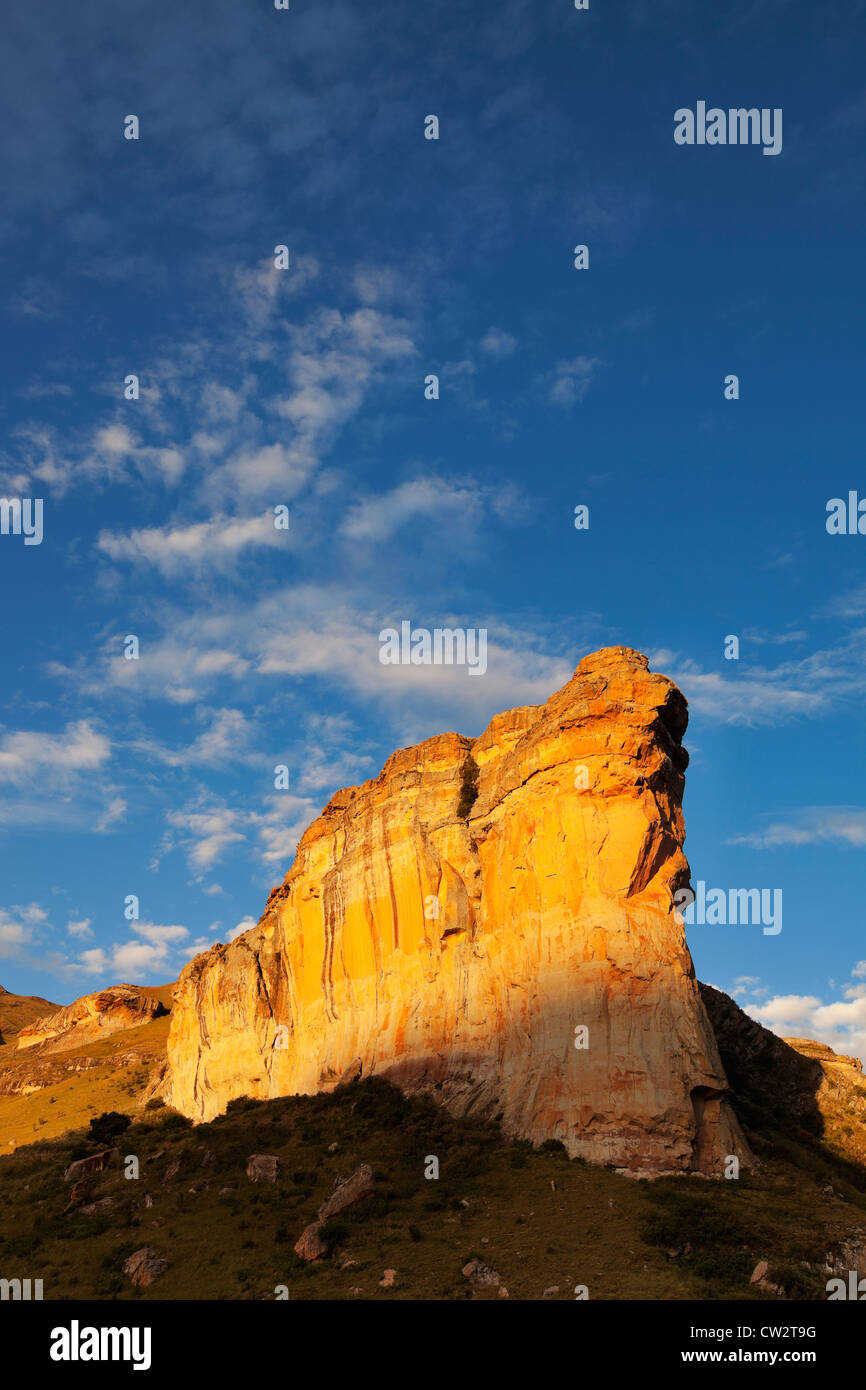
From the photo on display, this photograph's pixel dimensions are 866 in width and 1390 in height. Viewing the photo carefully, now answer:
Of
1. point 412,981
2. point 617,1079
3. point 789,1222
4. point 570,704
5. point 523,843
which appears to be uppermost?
point 570,704

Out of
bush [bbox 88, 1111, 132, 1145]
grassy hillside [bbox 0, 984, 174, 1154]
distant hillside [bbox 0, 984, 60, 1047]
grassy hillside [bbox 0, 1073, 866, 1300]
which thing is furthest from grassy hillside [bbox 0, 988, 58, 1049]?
grassy hillside [bbox 0, 1073, 866, 1300]

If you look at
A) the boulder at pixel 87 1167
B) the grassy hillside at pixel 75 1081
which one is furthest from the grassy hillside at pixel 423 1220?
the grassy hillside at pixel 75 1081

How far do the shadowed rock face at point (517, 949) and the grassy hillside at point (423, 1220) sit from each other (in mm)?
2145

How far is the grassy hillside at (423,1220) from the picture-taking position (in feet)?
94.2

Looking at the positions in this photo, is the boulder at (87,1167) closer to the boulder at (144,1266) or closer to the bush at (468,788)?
the boulder at (144,1266)

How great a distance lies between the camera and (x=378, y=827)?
5759 centimetres

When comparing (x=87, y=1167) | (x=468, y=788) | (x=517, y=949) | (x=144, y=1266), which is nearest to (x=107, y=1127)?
(x=87, y=1167)

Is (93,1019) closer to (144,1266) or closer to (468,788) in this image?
(468,788)

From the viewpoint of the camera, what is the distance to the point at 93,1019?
103312 millimetres

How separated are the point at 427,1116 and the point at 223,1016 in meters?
25.3
